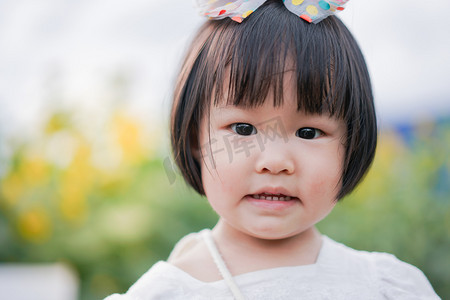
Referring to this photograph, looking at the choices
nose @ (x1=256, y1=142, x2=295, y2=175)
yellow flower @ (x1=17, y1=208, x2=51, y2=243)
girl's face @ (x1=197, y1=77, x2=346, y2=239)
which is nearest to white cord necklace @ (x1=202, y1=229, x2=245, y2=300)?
girl's face @ (x1=197, y1=77, x2=346, y2=239)

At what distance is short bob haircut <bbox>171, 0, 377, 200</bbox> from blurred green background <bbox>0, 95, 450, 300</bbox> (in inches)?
51.0

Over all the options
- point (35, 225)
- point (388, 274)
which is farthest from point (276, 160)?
point (35, 225)

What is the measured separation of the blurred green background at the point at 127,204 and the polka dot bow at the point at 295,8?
4.89 ft

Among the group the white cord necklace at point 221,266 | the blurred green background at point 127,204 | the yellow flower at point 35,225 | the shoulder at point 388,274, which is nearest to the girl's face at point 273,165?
the white cord necklace at point 221,266

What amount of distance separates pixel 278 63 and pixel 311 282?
54cm

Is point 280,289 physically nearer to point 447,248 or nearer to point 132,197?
point 447,248

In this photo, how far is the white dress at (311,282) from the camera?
126 centimetres

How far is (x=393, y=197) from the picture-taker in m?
2.59

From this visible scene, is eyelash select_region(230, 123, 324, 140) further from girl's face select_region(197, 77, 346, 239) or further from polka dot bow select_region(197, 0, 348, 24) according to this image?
polka dot bow select_region(197, 0, 348, 24)

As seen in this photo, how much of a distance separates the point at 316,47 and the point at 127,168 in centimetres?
201

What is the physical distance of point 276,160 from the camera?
3.86 feet

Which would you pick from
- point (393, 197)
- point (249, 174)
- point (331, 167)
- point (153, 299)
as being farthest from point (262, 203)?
point (393, 197)

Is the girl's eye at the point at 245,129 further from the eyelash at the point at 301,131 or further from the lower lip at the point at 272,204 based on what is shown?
the lower lip at the point at 272,204

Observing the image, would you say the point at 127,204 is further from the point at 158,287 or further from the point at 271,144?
the point at 271,144
